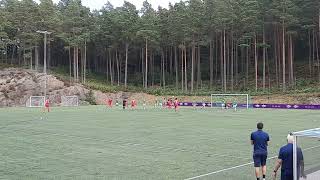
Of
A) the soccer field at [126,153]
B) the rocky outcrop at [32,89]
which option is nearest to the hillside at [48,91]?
the rocky outcrop at [32,89]

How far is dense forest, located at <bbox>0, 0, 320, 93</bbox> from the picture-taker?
7781cm

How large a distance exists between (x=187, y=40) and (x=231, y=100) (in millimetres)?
19823

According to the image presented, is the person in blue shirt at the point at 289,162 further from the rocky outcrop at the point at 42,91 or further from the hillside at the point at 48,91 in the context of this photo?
the rocky outcrop at the point at 42,91

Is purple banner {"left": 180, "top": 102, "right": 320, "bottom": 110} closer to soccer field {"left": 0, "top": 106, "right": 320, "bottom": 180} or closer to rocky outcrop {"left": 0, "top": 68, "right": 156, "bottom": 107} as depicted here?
rocky outcrop {"left": 0, "top": 68, "right": 156, "bottom": 107}

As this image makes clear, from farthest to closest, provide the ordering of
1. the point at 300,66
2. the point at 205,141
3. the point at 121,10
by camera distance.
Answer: the point at 121,10 → the point at 300,66 → the point at 205,141

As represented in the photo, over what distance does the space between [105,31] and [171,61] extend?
629 inches

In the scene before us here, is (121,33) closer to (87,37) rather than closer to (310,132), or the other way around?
(87,37)

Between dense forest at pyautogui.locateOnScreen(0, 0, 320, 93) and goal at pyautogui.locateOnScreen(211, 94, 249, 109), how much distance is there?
6581 millimetres

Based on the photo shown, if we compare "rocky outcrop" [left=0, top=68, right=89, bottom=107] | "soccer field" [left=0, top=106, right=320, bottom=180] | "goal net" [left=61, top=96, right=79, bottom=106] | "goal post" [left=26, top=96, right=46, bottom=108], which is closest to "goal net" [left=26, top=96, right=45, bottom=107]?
"goal post" [left=26, top=96, right=46, bottom=108]

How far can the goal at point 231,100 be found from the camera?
67637 mm

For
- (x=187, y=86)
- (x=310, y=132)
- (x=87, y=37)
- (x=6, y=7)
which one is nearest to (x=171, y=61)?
(x=187, y=86)

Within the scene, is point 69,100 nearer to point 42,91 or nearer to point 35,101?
point 35,101

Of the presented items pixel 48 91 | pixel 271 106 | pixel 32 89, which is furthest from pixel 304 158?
pixel 32 89

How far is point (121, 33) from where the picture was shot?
92.2m
